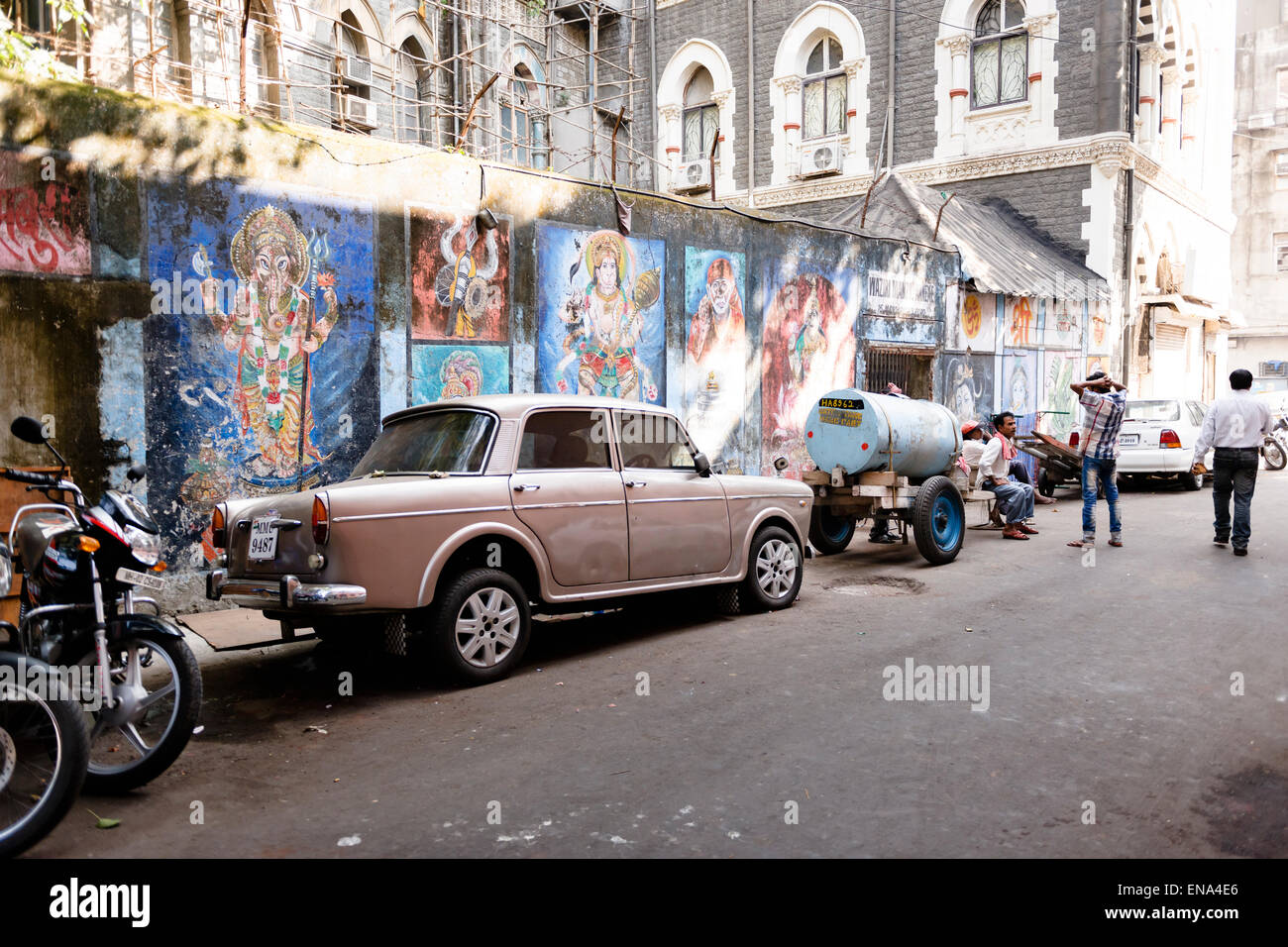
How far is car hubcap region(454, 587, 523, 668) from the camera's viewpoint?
5.84 metres

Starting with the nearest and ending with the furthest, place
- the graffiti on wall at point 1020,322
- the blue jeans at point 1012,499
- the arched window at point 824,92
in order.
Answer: the blue jeans at point 1012,499 → the graffiti on wall at point 1020,322 → the arched window at point 824,92

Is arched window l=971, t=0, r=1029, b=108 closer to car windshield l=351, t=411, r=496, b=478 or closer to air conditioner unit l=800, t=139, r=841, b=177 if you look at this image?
air conditioner unit l=800, t=139, r=841, b=177

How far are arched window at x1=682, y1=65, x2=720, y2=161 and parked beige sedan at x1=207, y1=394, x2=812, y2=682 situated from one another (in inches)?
800

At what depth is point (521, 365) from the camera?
1038 cm

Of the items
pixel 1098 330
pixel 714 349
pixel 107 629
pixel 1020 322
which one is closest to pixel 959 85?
pixel 1098 330

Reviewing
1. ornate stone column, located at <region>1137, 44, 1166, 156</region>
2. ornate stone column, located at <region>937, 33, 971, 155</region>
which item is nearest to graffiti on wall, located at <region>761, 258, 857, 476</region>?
ornate stone column, located at <region>937, 33, 971, 155</region>

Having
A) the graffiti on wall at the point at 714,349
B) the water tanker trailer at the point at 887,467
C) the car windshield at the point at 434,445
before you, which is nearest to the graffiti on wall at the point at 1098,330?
the graffiti on wall at the point at 714,349

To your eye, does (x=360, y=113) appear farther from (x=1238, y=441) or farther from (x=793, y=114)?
(x=1238, y=441)

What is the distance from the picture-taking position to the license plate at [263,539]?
221 inches

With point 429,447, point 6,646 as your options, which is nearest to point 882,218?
point 429,447

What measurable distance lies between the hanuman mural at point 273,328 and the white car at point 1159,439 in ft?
43.9

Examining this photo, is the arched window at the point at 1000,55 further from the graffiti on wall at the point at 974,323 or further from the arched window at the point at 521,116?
the arched window at the point at 521,116

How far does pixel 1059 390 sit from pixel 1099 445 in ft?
34.2
